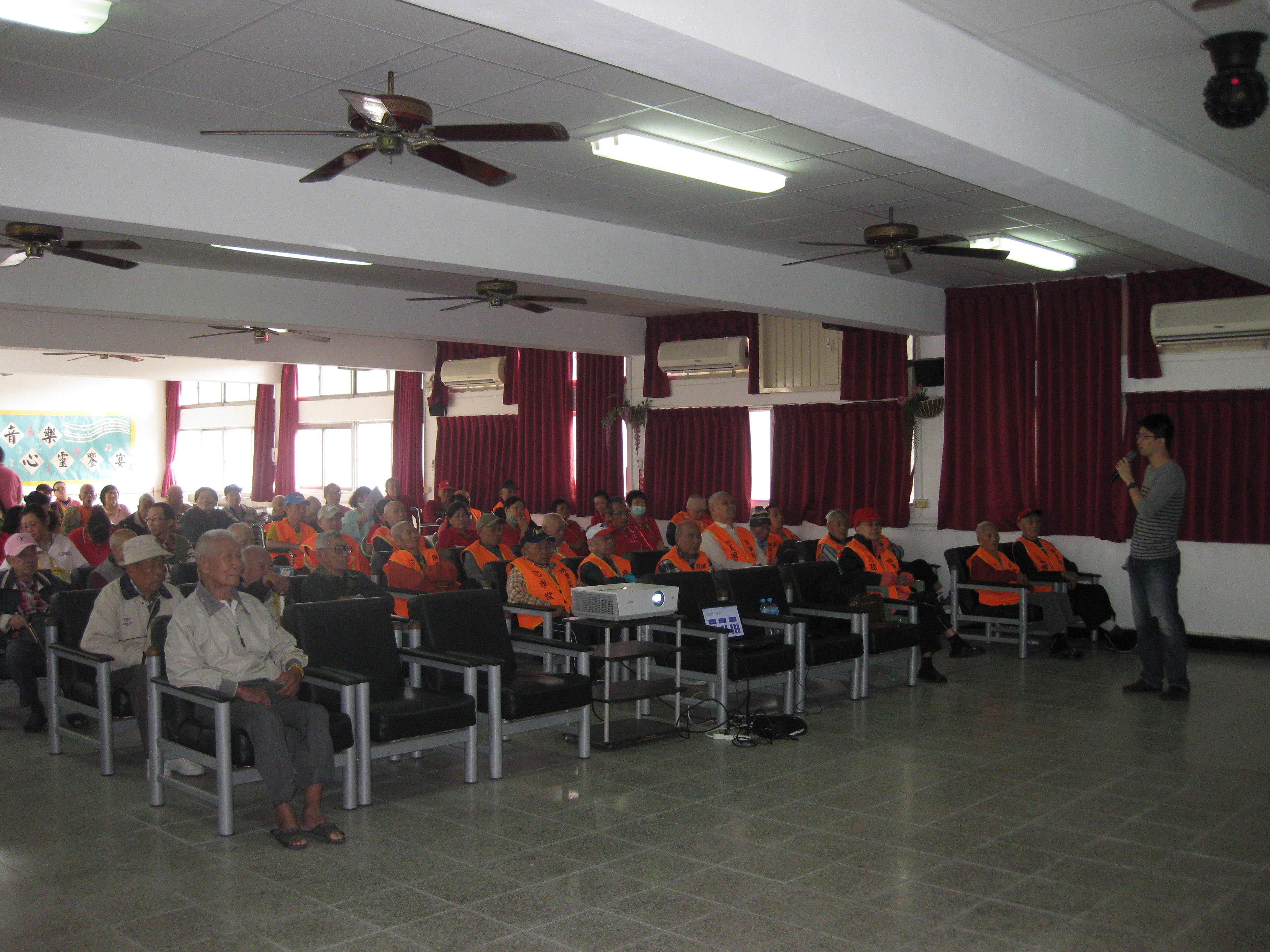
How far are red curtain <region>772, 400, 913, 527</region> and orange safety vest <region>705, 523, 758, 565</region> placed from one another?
8.09 ft

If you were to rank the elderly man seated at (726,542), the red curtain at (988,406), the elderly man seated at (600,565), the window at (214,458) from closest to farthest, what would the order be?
the elderly man seated at (600,565), the elderly man seated at (726,542), the red curtain at (988,406), the window at (214,458)

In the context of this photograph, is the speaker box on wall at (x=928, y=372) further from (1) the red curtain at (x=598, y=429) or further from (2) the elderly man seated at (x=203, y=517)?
(2) the elderly man seated at (x=203, y=517)

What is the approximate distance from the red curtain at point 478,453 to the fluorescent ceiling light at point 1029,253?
275 inches

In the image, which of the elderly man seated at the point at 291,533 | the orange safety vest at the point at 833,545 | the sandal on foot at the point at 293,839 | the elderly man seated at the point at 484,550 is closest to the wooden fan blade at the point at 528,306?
the elderly man seated at the point at 484,550

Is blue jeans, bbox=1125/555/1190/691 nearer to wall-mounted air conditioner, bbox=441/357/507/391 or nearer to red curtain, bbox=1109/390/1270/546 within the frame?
red curtain, bbox=1109/390/1270/546

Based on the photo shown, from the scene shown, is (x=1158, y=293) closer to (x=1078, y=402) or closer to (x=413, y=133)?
(x=1078, y=402)

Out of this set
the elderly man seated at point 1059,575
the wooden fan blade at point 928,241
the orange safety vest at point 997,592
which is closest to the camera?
the wooden fan blade at point 928,241

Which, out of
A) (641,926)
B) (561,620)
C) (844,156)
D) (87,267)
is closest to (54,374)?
(87,267)

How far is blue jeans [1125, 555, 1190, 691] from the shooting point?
21.0 feet

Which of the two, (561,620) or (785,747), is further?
(561,620)

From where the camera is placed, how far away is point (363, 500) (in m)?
11.9

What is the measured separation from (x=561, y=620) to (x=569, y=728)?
0.59 meters

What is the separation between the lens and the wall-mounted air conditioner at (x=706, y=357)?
36.0ft

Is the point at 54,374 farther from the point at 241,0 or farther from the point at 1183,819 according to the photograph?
the point at 1183,819
